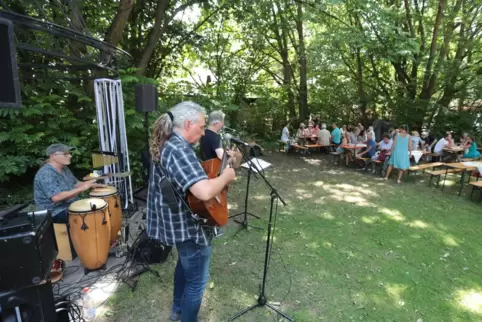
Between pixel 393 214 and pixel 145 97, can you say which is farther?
pixel 393 214

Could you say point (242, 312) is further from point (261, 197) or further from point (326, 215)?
point (261, 197)

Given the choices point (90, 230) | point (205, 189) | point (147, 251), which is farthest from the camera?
point (147, 251)

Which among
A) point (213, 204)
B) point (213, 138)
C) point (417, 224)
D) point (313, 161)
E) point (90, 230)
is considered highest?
point (213, 138)

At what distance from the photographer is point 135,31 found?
29.3 ft

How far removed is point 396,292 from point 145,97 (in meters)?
4.50

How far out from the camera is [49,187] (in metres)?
3.45

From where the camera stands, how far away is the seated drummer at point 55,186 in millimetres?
3447

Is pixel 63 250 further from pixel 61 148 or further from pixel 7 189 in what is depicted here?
pixel 7 189

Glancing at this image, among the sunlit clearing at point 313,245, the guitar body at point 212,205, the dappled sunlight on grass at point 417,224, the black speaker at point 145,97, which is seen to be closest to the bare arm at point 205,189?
the guitar body at point 212,205

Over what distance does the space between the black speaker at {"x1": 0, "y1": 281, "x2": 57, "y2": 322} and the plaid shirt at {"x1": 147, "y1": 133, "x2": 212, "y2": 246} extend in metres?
0.83

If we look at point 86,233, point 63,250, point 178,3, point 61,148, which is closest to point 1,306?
point 86,233

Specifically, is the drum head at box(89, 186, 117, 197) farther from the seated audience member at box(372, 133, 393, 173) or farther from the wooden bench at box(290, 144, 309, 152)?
the wooden bench at box(290, 144, 309, 152)

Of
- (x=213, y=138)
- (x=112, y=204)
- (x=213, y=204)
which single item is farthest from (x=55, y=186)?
(x=213, y=204)

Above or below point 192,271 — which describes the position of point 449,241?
below
